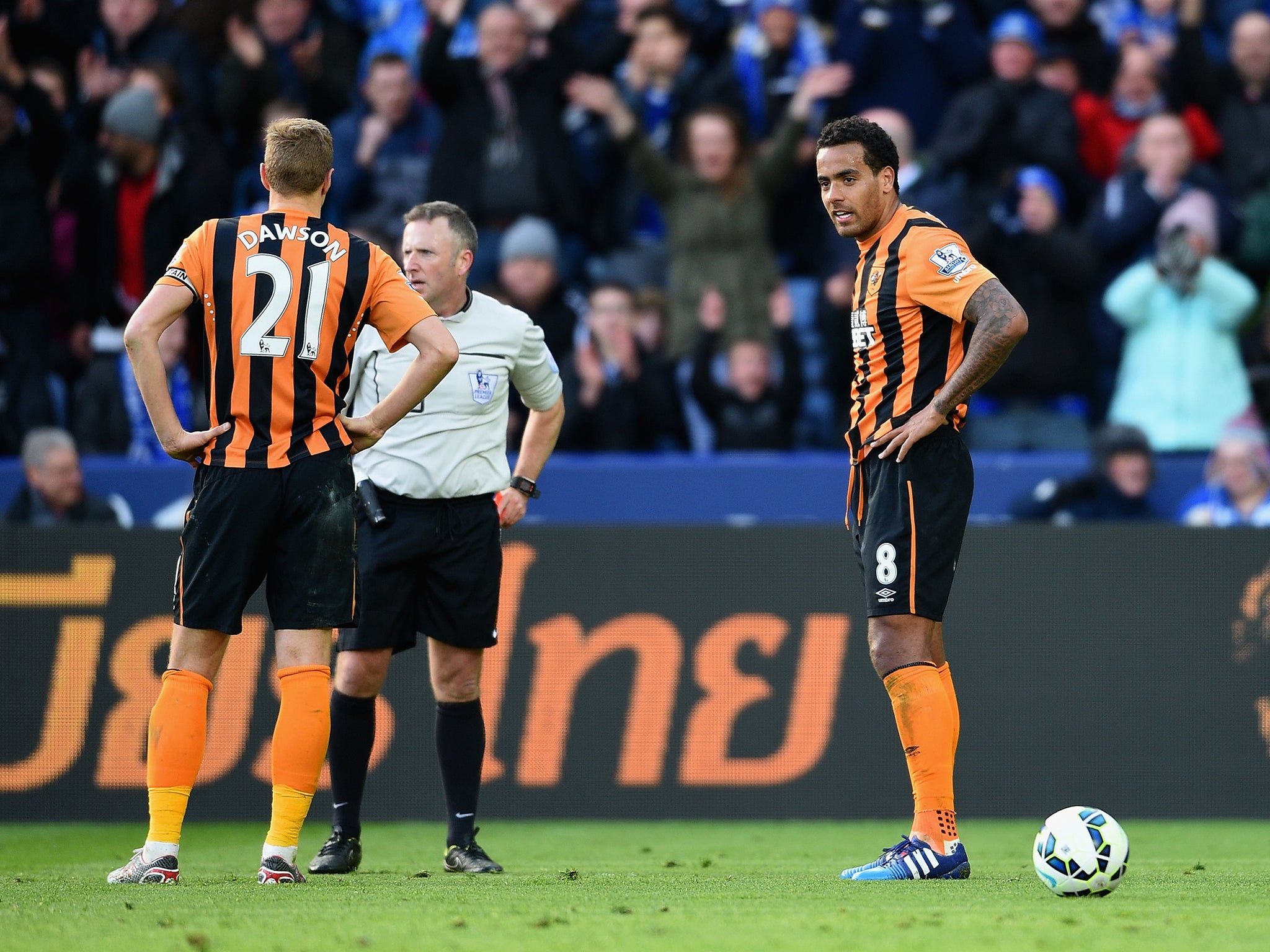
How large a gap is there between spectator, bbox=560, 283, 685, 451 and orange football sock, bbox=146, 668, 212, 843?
5580mm

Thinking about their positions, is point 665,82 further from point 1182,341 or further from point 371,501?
point 371,501

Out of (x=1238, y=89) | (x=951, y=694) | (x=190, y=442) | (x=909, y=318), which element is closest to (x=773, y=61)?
(x=1238, y=89)

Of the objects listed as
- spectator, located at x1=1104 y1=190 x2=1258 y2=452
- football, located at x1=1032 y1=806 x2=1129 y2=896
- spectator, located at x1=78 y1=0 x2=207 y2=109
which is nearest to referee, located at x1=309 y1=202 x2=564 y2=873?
football, located at x1=1032 y1=806 x2=1129 y2=896

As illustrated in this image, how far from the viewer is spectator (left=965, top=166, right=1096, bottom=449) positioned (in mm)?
10703

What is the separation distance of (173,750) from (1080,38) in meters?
9.40

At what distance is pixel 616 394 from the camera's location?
10.7 meters

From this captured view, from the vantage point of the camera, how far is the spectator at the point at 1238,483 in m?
9.47

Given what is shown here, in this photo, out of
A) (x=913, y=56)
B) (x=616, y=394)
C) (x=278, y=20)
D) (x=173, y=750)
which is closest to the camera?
(x=173, y=750)

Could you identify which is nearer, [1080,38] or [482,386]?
[482,386]

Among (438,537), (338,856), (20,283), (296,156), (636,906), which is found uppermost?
(296,156)

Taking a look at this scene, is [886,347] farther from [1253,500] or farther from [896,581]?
[1253,500]

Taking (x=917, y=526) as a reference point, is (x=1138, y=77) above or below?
above

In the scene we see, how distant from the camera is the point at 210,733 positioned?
340 inches

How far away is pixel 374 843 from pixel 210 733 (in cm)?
145
